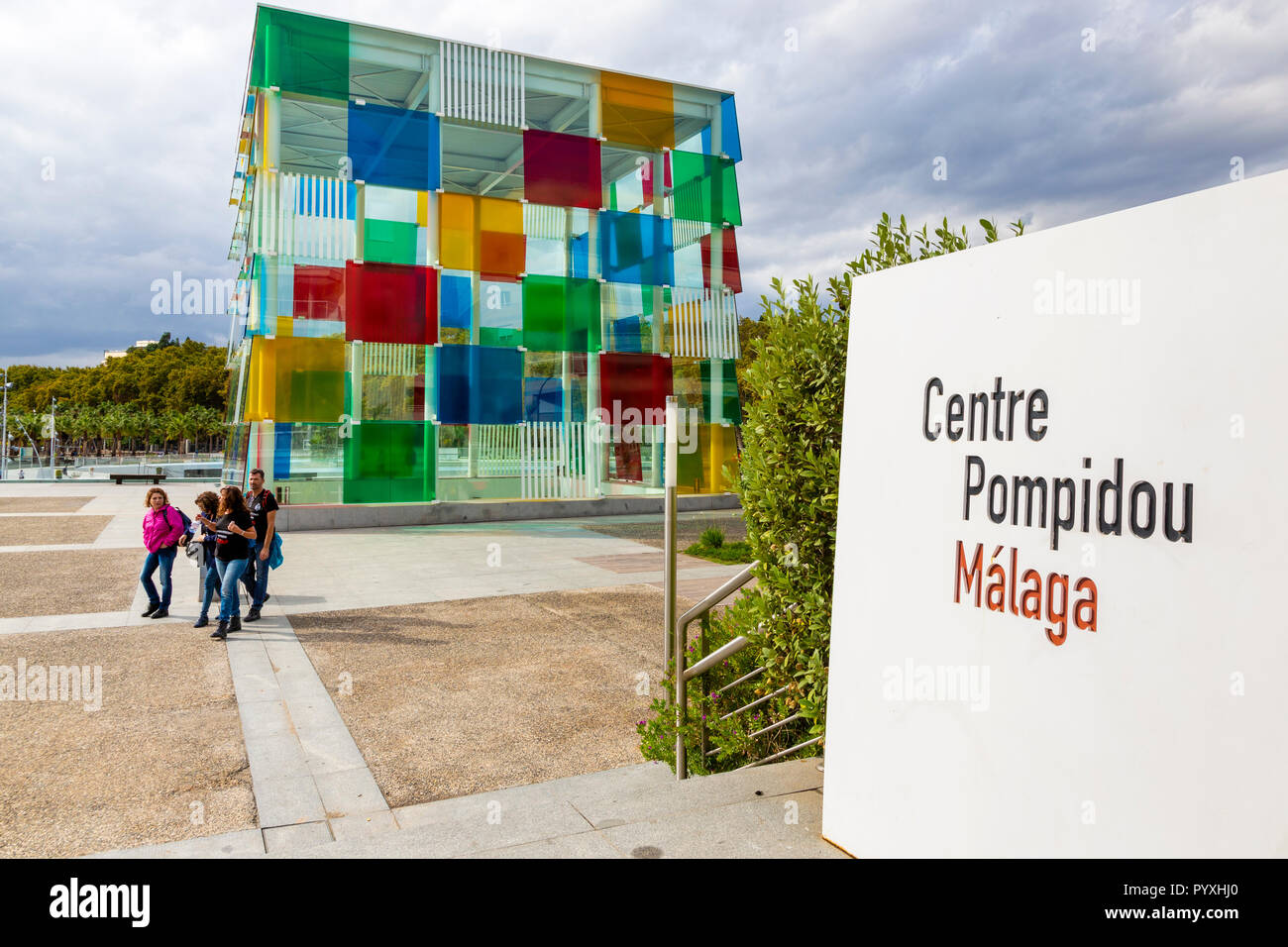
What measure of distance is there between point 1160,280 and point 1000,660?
1294 mm

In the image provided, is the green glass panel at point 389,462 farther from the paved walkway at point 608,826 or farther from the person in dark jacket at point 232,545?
the paved walkway at point 608,826

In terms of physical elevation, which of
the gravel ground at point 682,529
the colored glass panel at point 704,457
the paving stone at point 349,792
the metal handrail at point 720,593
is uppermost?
the colored glass panel at point 704,457

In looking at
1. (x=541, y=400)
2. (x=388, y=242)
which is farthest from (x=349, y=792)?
(x=541, y=400)

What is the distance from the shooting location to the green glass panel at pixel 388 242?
20.3 m

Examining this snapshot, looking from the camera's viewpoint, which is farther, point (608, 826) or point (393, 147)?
point (393, 147)

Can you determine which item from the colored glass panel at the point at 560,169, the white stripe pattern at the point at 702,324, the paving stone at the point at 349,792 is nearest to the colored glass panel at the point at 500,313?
the colored glass panel at the point at 560,169

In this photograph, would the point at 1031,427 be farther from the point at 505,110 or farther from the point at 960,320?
the point at 505,110

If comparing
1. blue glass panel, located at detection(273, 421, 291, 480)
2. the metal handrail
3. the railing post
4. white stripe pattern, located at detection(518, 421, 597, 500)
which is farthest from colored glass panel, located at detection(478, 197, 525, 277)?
the metal handrail

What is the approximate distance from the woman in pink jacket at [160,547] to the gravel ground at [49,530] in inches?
319

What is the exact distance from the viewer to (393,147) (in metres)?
20.6

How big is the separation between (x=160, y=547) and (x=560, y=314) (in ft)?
45.5

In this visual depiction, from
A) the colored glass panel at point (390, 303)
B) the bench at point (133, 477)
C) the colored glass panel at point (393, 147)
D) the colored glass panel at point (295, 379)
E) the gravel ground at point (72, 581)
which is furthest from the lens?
the bench at point (133, 477)

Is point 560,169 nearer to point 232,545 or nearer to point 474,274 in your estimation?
point 474,274

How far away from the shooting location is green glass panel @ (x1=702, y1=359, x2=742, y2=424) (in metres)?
24.6
